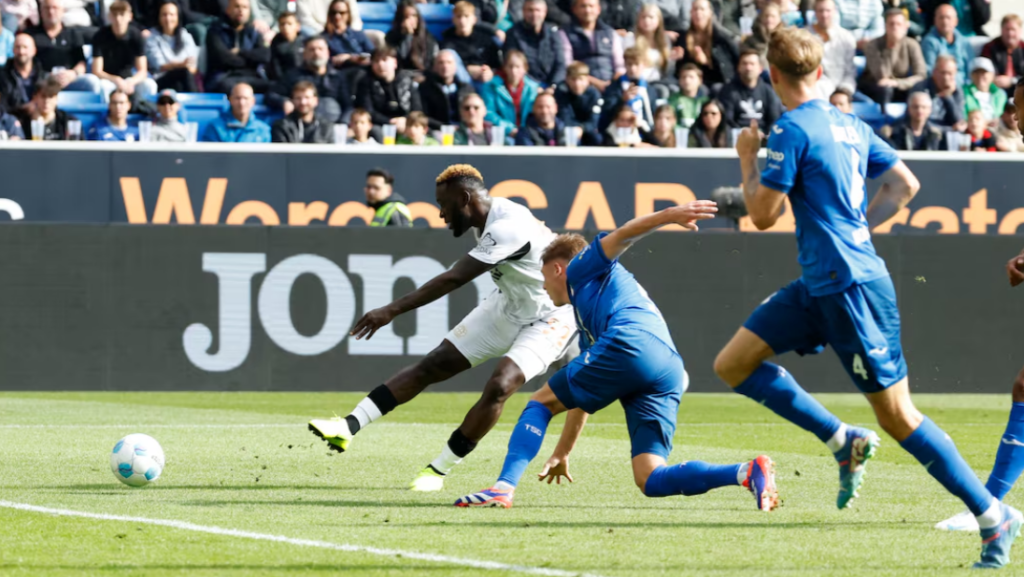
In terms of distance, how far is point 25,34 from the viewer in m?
18.3

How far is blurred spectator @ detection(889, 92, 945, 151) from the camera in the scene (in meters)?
18.8

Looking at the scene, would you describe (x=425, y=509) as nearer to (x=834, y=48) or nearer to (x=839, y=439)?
(x=839, y=439)

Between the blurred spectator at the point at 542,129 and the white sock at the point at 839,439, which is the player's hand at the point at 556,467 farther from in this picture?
the blurred spectator at the point at 542,129

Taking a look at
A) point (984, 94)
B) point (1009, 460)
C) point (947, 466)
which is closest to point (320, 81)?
point (984, 94)

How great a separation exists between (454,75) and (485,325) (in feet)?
32.8

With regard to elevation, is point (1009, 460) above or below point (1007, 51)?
above

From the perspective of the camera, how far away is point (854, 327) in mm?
5887

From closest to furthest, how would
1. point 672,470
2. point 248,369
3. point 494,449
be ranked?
point 672,470 → point 494,449 → point 248,369

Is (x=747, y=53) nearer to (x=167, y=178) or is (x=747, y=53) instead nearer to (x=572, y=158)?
(x=572, y=158)

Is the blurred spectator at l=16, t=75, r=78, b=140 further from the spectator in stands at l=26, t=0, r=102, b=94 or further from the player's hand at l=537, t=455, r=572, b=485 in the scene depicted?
the player's hand at l=537, t=455, r=572, b=485

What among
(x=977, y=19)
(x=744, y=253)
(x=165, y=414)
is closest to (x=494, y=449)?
(x=165, y=414)

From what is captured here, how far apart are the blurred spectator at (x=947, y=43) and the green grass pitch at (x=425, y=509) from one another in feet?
28.2

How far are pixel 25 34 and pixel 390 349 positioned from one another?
5958 millimetres

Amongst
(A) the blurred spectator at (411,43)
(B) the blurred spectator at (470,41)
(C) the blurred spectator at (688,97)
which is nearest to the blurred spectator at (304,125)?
(A) the blurred spectator at (411,43)
